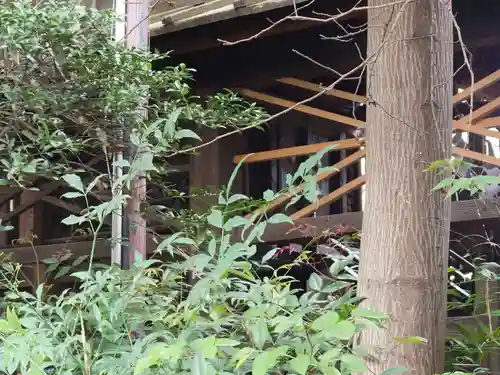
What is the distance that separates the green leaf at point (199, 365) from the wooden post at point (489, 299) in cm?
133

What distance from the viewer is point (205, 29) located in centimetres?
399

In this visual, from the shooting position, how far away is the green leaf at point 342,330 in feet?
3.37

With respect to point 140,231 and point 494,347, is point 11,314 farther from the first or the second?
point 494,347

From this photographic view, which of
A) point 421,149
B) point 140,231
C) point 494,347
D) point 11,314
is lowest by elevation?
point 494,347

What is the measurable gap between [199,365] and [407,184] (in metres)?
0.79

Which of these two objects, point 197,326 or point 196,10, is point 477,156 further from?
point 197,326

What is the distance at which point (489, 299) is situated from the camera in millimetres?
2295

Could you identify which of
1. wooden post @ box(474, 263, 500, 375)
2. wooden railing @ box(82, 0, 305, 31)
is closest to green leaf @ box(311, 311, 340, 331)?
wooden post @ box(474, 263, 500, 375)

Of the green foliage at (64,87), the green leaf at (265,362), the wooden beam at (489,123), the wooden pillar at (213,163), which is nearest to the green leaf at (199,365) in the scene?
the green leaf at (265,362)

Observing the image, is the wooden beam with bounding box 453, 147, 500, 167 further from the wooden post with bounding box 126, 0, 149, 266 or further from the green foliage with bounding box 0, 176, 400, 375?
the green foliage with bounding box 0, 176, 400, 375

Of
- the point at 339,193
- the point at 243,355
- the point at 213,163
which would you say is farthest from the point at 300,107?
the point at 243,355

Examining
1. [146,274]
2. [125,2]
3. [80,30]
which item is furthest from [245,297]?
[125,2]

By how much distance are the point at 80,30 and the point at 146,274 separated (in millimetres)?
1223

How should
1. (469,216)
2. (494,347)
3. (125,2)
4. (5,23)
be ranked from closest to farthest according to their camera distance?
(494,347) < (5,23) < (125,2) < (469,216)
